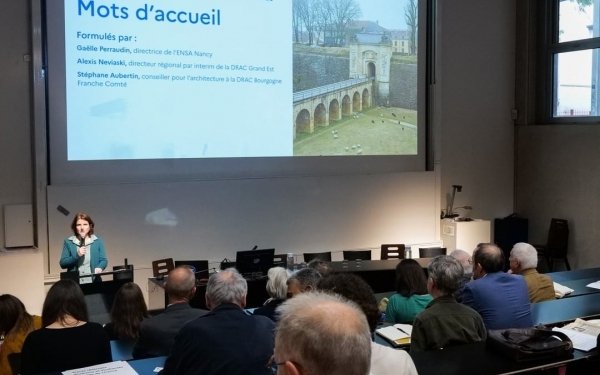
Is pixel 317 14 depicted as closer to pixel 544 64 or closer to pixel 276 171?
pixel 276 171

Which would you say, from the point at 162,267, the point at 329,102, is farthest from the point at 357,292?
the point at 329,102

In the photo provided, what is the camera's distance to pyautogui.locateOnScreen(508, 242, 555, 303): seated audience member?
191 inches

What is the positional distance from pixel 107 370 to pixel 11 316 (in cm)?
96

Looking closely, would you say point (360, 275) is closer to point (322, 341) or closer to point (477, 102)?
point (477, 102)

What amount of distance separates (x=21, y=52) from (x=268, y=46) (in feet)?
9.48

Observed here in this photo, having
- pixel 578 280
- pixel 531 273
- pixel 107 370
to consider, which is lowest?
pixel 578 280

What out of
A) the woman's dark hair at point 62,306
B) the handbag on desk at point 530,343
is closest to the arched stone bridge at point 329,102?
the woman's dark hair at point 62,306

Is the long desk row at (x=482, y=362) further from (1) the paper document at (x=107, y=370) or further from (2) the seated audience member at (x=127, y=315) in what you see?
(2) the seated audience member at (x=127, y=315)

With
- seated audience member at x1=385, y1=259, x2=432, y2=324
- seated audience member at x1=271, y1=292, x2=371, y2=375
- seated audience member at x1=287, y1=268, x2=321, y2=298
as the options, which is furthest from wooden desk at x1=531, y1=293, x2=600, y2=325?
seated audience member at x1=271, y1=292, x2=371, y2=375

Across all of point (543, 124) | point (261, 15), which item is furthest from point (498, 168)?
point (261, 15)

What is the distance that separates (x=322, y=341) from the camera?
1485 millimetres

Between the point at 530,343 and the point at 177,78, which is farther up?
the point at 177,78

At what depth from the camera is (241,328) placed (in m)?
2.65

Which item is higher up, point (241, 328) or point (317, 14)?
point (317, 14)
